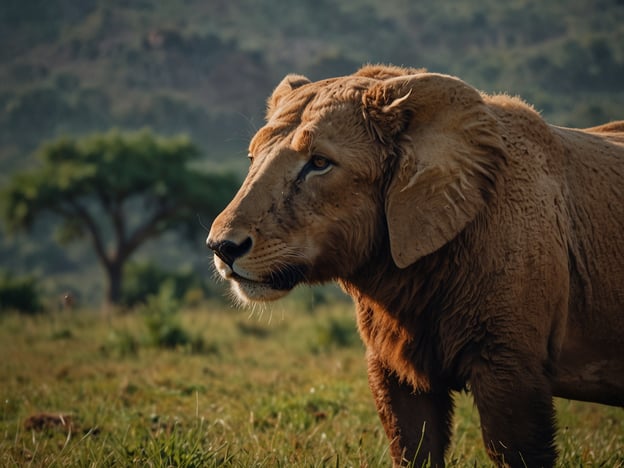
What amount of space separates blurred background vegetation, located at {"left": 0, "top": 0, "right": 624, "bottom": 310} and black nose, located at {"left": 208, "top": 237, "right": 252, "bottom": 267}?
209ft

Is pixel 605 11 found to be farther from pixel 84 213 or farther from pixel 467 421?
pixel 467 421

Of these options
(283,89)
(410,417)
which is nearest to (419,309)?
(410,417)

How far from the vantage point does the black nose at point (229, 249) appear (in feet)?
12.5

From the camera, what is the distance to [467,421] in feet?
21.5

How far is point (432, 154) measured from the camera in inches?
157

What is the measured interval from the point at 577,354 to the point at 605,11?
90215mm

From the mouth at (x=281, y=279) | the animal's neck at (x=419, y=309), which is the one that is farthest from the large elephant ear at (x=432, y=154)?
the mouth at (x=281, y=279)

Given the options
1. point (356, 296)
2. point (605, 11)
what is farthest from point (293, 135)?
point (605, 11)

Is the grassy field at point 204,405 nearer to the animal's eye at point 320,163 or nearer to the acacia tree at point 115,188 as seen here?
the animal's eye at point 320,163

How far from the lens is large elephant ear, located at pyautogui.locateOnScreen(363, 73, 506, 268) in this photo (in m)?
3.96

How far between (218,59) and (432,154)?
98275 millimetres

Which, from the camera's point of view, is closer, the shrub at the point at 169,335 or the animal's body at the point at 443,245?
the animal's body at the point at 443,245

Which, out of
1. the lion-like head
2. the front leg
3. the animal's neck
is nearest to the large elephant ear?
the lion-like head

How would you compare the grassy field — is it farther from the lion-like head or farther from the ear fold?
the ear fold
